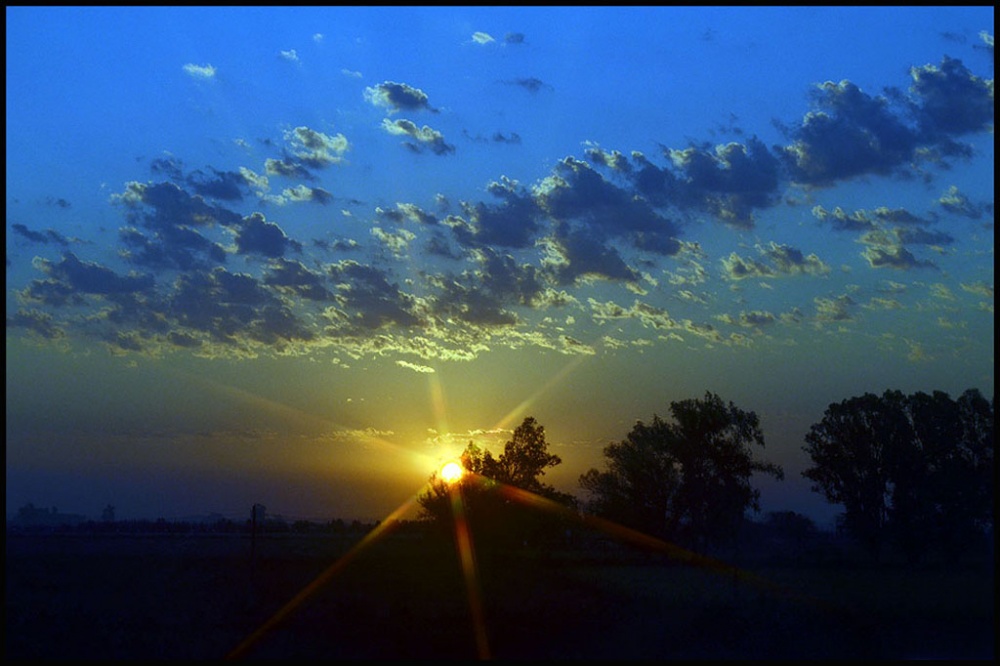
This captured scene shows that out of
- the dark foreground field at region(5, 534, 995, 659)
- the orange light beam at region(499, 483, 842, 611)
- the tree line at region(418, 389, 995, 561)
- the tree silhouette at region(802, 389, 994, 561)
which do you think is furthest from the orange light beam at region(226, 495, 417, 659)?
the tree silhouette at region(802, 389, 994, 561)

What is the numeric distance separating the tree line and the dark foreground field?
21.8 metres

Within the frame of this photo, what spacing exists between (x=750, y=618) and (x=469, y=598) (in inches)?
329

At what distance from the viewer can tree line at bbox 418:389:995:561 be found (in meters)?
61.0

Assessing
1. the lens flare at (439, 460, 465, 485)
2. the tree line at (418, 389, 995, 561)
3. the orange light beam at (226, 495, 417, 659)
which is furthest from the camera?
the tree line at (418, 389, 995, 561)

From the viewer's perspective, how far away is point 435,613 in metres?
26.2

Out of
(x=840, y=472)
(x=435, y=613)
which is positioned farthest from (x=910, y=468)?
(x=435, y=613)

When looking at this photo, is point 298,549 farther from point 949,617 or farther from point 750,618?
Answer: point 949,617

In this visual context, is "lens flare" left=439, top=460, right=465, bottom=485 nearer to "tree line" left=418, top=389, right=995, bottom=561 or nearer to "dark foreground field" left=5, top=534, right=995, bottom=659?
"dark foreground field" left=5, top=534, right=995, bottom=659

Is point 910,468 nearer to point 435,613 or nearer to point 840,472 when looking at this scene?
point 840,472

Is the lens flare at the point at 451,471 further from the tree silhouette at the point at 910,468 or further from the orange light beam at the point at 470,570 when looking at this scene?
the tree silhouette at the point at 910,468

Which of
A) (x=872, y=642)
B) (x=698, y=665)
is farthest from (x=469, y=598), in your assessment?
(x=872, y=642)

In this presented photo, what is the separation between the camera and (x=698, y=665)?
926 inches

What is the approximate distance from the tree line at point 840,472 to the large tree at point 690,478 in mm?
66

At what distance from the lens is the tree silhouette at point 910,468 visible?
203 ft
